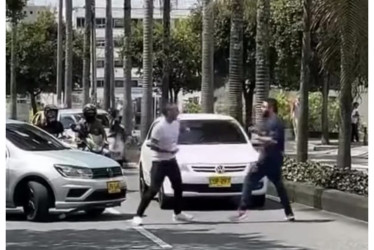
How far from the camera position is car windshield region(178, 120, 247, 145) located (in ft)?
49.9

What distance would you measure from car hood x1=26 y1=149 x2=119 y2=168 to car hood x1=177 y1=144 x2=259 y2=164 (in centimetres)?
141

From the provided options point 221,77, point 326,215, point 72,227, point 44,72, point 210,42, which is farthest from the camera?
point 44,72

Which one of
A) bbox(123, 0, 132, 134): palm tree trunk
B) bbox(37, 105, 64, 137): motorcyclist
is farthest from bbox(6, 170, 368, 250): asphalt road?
bbox(123, 0, 132, 134): palm tree trunk

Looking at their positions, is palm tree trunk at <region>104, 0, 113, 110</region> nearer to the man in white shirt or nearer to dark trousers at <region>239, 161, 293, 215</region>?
the man in white shirt

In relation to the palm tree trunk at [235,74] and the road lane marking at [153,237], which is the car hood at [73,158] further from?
the palm tree trunk at [235,74]

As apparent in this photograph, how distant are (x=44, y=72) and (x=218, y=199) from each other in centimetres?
4120

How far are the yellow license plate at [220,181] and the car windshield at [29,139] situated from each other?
240 centimetres

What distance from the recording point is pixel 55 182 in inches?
498

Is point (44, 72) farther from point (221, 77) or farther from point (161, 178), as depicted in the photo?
point (161, 178)

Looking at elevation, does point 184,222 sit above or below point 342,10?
below

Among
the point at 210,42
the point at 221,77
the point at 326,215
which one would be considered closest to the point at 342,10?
the point at 326,215

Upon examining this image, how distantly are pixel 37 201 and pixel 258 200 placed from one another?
12.8 feet
